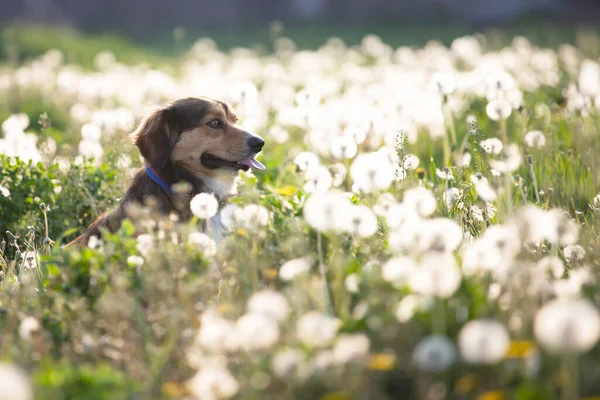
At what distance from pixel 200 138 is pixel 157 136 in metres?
0.33

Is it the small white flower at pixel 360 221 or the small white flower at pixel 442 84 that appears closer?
the small white flower at pixel 360 221

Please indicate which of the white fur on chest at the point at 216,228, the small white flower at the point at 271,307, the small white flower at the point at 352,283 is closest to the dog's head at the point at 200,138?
the white fur on chest at the point at 216,228

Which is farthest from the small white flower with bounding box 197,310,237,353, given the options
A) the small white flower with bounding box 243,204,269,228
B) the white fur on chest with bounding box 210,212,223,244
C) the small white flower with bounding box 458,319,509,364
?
the white fur on chest with bounding box 210,212,223,244

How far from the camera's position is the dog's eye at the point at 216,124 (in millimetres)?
5422

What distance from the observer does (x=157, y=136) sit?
17.0 feet

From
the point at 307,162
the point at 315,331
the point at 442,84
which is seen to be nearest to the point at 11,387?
the point at 315,331

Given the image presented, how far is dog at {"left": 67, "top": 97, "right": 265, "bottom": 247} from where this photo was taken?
5.09 m

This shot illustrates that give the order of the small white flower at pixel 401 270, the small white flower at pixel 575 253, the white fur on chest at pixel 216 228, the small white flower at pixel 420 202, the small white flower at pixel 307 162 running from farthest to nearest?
1. the white fur on chest at pixel 216 228
2. the small white flower at pixel 307 162
3. the small white flower at pixel 575 253
4. the small white flower at pixel 420 202
5. the small white flower at pixel 401 270

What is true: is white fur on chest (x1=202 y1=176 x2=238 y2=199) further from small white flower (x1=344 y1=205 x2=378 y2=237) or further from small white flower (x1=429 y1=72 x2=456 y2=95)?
small white flower (x1=344 y1=205 x2=378 y2=237)

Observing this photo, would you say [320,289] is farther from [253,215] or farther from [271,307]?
[253,215]

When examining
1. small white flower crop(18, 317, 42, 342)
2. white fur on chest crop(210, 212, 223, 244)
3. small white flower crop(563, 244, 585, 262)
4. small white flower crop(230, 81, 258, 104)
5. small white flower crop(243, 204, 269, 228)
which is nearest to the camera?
small white flower crop(18, 317, 42, 342)

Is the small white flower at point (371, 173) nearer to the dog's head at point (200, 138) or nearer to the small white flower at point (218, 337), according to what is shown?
the small white flower at point (218, 337)

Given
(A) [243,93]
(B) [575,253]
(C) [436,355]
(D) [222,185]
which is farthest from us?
(A) [243,93]

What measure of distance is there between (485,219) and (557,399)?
1993mm
